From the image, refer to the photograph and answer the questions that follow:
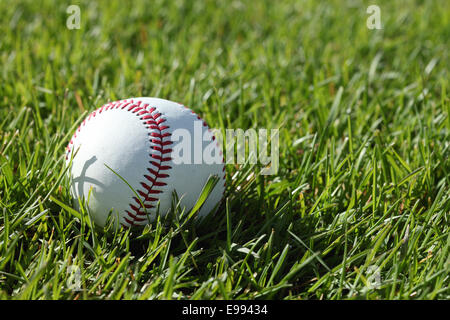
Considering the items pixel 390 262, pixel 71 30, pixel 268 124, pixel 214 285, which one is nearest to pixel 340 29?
pixel 268 124

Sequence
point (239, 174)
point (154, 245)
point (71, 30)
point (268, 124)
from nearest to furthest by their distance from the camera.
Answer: point (154, 245) < point (239, 174) < point (268, 124) < point (71, 30)

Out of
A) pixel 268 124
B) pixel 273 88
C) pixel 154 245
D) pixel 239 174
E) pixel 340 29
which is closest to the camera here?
pixel 154 245

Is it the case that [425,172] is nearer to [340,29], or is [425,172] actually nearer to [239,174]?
[239,174]

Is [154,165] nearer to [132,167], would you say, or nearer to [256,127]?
[132,167]

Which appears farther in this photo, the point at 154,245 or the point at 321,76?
the point at 321,76

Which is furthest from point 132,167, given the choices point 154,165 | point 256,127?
point 256,127
